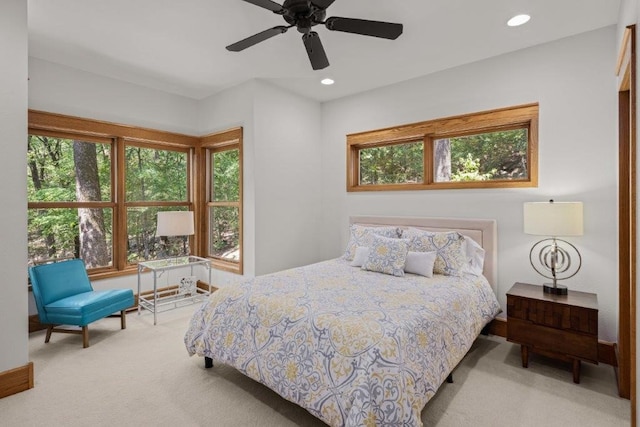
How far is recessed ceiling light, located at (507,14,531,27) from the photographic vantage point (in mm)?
2631

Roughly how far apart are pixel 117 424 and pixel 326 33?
10.8 ft

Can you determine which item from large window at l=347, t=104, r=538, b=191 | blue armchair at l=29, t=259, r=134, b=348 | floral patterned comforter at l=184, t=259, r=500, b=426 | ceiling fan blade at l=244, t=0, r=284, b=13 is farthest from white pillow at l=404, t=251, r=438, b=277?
blue armchair at l=29, t=259, r=134, b=348

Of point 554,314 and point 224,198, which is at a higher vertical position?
point 224,198

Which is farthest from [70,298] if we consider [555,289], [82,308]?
[555,289]

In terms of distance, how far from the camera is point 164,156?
4.64 meters

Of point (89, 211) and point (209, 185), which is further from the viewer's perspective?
point (209, 185)

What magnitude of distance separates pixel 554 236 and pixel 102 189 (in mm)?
4919

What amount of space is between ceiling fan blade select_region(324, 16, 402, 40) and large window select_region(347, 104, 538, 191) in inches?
69.4

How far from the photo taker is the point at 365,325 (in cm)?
186

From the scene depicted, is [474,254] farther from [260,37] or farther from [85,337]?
[85,337]

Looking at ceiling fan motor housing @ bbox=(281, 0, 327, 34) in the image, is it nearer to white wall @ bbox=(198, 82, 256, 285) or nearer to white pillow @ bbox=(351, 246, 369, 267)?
white wall @ bbox=(198, 82, 256, 285)

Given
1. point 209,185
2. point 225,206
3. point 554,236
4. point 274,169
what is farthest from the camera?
point 209,185

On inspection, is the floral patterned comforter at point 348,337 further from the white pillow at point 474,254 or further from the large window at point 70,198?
the large window at point 70,198

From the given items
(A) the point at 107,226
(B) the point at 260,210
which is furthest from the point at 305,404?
(A) the point at 107,226
